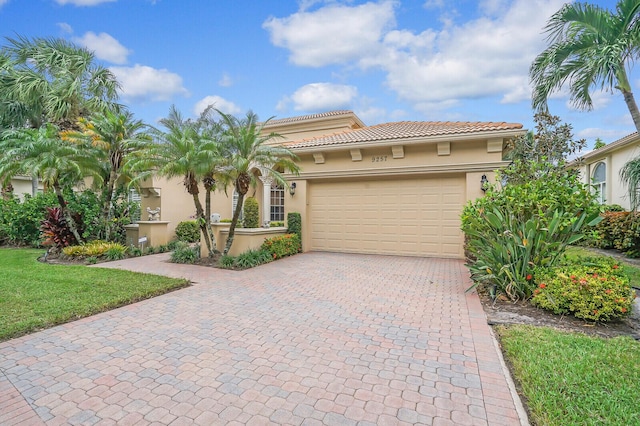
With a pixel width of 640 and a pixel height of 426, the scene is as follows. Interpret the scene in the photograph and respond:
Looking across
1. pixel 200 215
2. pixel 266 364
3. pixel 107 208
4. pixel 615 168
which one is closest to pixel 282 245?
pixel 200 215

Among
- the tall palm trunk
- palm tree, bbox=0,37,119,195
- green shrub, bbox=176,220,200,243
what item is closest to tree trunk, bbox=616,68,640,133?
the tall palm trunk

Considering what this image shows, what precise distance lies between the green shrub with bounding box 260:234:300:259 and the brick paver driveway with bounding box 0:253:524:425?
4.42m

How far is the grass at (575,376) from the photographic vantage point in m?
2.76

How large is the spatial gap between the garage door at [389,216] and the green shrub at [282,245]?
1.15 meters

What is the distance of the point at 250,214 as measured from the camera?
14383 millimetres

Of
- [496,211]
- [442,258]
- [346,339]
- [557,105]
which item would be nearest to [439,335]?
[346,339]

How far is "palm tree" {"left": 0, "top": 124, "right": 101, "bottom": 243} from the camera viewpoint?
10.2 metres

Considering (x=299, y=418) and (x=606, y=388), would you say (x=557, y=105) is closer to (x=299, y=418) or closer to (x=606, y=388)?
(x=606, y=388)

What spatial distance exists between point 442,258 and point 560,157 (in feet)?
14.8

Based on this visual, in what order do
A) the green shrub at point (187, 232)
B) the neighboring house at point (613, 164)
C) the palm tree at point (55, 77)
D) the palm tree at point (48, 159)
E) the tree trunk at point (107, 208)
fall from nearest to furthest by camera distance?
the palm tree at point (48, 159) < the tree trunk at point (107, 208) < the neighboring house at point (613, 164) < the palm tree at point (55, 77) < the green shrub at point (187, 232)

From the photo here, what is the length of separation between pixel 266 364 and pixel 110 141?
1116cm

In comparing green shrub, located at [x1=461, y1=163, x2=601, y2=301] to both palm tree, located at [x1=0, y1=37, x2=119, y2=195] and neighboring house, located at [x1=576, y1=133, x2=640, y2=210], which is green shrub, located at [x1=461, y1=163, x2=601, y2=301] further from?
palm tree, located at [x1=0, y1=37, x2=119, y2=195]

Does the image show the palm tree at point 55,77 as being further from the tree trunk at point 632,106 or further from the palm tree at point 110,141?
the tree trunk at point 632,106

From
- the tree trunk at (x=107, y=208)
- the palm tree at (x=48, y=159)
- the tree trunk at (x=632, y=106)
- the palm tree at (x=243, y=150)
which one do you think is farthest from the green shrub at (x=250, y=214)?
the tree trunk at (x=632, y=106)
